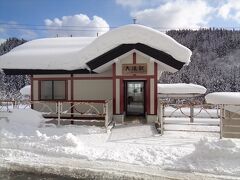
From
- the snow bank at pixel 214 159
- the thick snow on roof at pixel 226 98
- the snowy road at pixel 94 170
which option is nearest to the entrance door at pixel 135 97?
the thick snow on roof at pixel 226 98

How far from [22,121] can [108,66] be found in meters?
5.58

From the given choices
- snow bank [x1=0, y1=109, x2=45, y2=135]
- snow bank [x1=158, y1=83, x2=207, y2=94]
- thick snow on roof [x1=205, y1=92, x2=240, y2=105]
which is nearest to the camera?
snow bank [x1=0, y1=109, x2=45, y2=135]

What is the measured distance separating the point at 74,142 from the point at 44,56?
8541mm

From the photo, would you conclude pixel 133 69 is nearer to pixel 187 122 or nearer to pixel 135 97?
pixel 135 97

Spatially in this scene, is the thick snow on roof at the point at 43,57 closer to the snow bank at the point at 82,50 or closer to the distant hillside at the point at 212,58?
the snow bank at the point at 82,50

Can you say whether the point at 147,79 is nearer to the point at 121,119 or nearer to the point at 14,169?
the point at 121,119

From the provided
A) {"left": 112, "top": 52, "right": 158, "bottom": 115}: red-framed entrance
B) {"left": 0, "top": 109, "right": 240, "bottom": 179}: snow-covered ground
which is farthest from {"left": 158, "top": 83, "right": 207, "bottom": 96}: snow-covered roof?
{"left": 0, "top": 109, "right": 240, "bottom": 179}: snow-covered ground

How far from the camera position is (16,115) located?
13.0 metres

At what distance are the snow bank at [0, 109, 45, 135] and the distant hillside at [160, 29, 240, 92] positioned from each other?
57.0 m

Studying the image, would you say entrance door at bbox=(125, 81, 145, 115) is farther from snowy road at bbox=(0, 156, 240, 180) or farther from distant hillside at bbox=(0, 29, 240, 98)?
distant hillside at bbox=(0, 29, 240, 98)

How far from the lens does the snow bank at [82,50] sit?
13.7 metres

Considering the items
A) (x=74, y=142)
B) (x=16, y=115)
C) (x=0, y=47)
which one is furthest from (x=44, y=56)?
(x=0, y=47)

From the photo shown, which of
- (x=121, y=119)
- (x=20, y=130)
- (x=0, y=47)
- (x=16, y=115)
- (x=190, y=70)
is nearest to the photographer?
(x=20, y=130)

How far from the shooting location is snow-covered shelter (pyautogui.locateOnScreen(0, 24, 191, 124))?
1379 cm
